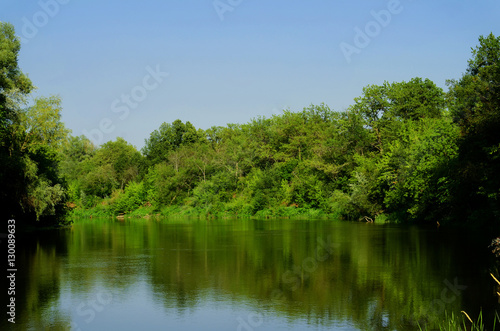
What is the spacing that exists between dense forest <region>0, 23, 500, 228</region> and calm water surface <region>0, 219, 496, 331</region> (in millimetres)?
12402

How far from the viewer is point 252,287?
15180 mm

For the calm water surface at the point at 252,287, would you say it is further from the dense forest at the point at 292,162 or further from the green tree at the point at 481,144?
the dense forest at the point at 292,162

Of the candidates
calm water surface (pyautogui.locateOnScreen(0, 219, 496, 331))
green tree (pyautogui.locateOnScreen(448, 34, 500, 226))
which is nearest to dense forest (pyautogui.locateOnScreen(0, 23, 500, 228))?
green tree (pyautogui.locateOnScreen(448, 34, 500, 226))

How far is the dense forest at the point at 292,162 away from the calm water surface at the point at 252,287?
12402 mm

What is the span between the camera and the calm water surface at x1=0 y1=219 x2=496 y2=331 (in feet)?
36.9

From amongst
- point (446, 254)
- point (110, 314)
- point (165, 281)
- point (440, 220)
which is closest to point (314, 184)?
point (440, 220)

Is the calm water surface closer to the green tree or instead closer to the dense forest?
the green tree

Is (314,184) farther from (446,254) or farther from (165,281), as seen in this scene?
(165,281)

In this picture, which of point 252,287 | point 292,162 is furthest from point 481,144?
point 292,162

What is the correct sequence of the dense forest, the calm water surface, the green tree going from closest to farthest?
the calm water surface, the green tree, the dense forest

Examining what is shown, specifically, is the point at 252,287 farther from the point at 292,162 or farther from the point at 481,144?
the point at 292,162

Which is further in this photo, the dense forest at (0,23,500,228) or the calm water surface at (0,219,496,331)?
the dense forest at (0,23,500,228)

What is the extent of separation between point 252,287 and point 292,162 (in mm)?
61697

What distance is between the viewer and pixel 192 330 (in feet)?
34.5
